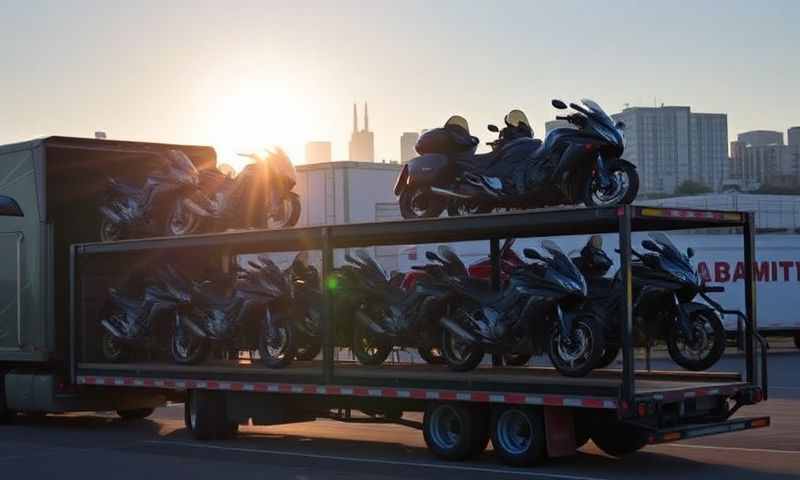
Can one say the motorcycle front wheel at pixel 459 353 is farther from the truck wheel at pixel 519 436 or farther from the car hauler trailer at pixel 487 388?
the truck wheel at pixel 519 436

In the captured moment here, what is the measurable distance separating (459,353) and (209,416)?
12.6 ft

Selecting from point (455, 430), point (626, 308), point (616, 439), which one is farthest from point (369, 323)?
point (626, 308)

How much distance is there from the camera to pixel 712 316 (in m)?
13.0

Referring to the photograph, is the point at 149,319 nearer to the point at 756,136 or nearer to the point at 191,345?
the point at 191,345

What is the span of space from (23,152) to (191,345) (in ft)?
13.0

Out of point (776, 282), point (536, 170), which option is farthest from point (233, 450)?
point (776, 282)

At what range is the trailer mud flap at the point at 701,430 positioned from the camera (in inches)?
453

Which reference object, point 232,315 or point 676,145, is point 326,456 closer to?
point 232,315

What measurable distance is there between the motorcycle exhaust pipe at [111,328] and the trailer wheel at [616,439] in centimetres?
743

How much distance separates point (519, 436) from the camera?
40.9 feet

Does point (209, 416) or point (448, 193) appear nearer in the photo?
point (448, 193)

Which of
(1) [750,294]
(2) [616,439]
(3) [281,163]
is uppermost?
(3) [281,163]

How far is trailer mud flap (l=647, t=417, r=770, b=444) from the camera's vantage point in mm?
11516

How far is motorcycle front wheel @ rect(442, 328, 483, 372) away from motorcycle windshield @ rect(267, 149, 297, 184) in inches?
160
